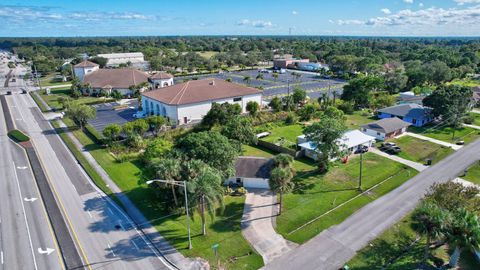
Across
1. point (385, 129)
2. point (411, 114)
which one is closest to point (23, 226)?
point (385, 129)

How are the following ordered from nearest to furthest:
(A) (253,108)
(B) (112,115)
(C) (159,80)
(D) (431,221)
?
1. (D) (431,221)
2. (A) (253,108)
3. (B) (112,115)
4. (C) (159,80)

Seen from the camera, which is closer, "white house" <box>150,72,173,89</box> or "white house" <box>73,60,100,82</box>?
"white house" <box>150,72,173,89</box>

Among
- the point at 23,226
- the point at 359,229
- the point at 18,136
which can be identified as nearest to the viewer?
the point at 359,229

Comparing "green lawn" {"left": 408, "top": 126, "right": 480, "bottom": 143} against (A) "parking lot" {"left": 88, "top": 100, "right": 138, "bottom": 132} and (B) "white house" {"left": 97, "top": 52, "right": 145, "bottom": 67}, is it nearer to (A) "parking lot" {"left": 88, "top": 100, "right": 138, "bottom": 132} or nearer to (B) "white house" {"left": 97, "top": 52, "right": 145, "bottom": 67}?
(A) "parking lot" {"left": 88, "top": 100, "right": 138, "bottom": 132}

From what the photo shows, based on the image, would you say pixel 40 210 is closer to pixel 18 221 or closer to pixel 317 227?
pixel 18 221

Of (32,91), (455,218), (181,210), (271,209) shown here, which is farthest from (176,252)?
(32,91)

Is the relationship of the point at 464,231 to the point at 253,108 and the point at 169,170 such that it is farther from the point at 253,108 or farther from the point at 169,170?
the point at 253,108

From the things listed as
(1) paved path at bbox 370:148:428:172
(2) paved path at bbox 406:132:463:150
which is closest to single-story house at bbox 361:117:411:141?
(2) paved path at bbox 406:132:463:150
